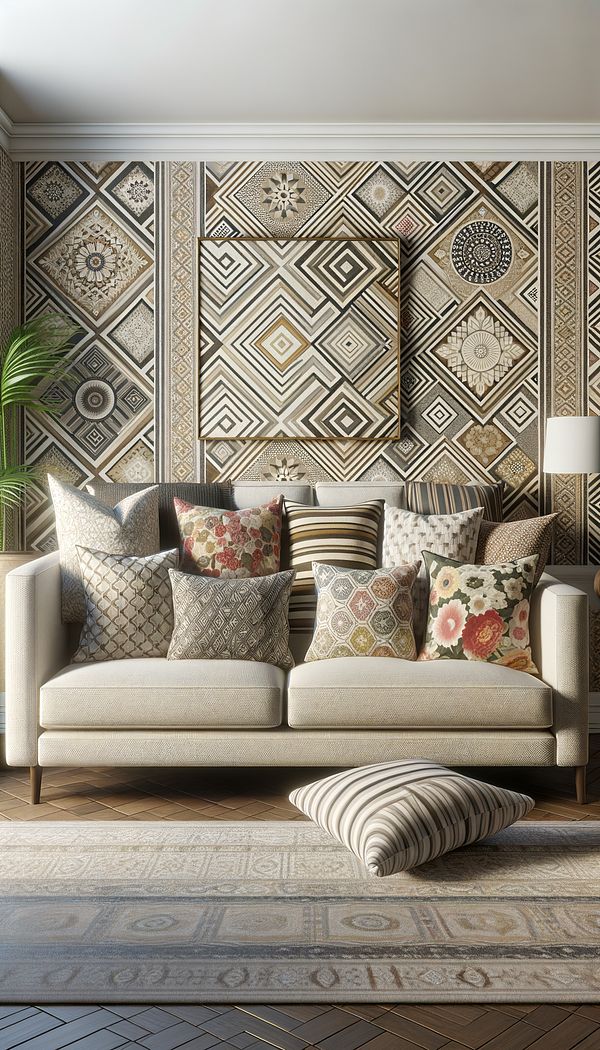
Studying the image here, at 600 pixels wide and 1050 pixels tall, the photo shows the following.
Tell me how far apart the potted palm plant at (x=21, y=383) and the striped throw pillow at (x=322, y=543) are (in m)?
1.18

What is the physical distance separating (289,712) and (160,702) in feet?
1.34

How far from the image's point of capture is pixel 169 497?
3.50 meters

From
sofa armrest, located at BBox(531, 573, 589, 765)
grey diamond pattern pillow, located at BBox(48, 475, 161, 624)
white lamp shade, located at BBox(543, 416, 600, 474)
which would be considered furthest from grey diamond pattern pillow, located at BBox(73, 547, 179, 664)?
white lamp shade, located at BBox(543, 416, 600, 474)

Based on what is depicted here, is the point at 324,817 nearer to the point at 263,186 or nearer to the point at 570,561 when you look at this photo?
the point at 570,561

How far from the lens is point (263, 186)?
13.1 feet

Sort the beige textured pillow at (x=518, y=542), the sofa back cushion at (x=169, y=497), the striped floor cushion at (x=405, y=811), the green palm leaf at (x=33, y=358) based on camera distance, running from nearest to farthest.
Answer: the striped floor cushion at (x=405, y=811) < the beige textured pillow at (x=518, y=542) < the sofa back cushion at (x=169, y=497) < the green palm leaf at (x=33, y=358)

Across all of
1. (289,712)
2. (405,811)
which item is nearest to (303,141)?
(289,712)

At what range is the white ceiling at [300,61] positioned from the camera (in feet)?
9.89

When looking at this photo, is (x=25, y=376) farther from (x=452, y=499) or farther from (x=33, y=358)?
(x=452, y=499)

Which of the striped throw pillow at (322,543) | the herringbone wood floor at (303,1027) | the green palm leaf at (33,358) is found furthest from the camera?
the green palm leaf at (33,358)

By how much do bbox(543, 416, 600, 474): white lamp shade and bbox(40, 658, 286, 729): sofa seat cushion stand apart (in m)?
1.54

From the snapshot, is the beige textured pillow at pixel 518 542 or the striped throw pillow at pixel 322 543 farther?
the striped throw pillow at pixel 322 543

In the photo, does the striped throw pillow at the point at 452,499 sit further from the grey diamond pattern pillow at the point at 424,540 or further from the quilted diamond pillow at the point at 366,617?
the quilted diamond pillow at the point at 366,617

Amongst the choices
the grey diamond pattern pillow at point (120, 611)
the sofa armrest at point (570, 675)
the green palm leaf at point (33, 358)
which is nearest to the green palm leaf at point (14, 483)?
the green palm leaf at point (33, 358)
